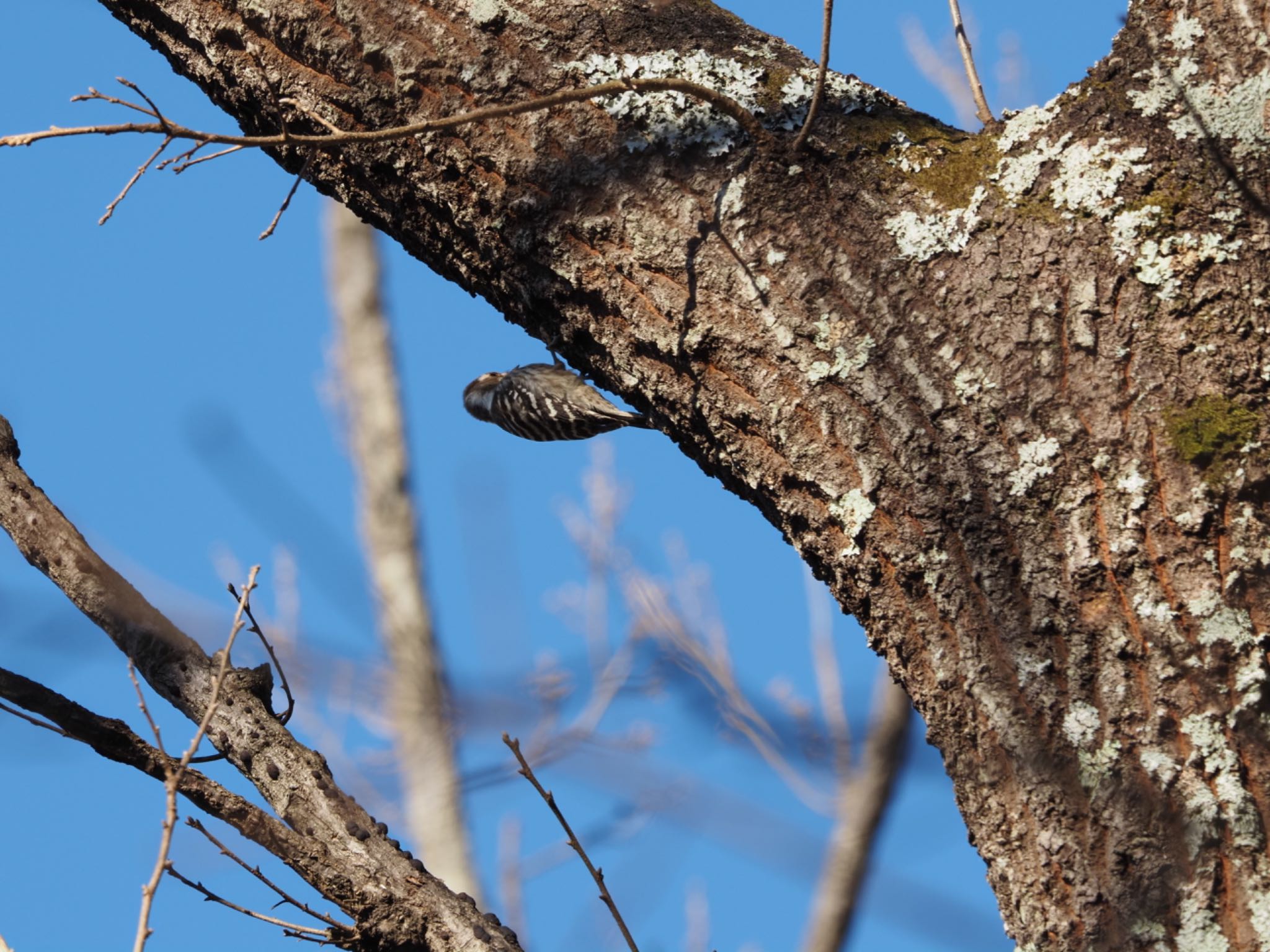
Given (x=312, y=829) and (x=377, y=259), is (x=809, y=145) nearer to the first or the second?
(x=312, y=829)

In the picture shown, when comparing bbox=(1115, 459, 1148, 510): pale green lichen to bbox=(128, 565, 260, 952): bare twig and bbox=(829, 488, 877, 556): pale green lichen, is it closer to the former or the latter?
bbox=(829, 488, 877, 556): pale green lichen

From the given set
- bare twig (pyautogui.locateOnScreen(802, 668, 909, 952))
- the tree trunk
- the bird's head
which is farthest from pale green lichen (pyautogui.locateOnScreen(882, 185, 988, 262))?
the bird's head

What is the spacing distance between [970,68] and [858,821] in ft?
5.94


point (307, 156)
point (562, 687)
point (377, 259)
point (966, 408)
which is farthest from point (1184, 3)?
point (377, 259)

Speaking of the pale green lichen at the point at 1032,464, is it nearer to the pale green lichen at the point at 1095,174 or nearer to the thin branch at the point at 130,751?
the pale green lichen at the point at 1095,174

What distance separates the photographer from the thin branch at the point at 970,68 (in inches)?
75.8

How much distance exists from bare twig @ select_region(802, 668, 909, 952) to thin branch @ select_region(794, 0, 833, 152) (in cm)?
152

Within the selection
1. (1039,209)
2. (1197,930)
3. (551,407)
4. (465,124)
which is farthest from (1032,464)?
(551,407)

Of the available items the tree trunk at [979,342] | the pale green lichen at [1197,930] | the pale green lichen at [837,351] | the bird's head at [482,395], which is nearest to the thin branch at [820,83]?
the tree trunk at [979,342]

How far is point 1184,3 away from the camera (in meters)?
1.63

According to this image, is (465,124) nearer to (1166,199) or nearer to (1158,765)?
(1166,199)

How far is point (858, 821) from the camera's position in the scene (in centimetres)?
293

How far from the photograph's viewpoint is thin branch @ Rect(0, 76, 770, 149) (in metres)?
1.68

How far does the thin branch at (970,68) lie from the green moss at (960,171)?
0.10 m
